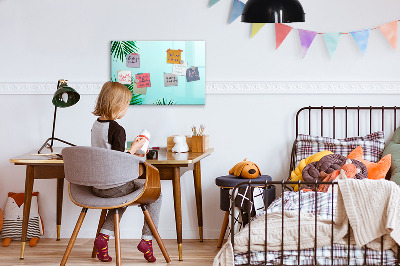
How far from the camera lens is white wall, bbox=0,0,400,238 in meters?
4.37

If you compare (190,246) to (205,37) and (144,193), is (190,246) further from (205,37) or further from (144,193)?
(205,37)

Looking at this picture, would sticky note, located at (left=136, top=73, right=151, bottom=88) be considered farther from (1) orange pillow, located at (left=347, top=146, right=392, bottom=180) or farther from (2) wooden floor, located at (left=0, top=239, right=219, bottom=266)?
(1) orange pillow, located at (left=347, top=146, right=392, bottom=180)

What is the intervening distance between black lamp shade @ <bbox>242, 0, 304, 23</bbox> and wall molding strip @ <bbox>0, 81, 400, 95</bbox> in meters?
1.24

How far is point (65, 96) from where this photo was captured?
4.23 m

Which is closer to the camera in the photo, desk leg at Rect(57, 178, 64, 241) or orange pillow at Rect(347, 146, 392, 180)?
orange pillow at Rect(347, 146, 392, 180)

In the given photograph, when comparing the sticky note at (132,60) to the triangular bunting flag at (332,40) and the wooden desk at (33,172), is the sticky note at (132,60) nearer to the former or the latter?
the wooden desk at (33,172)

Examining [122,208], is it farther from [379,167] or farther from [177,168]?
[379,167]

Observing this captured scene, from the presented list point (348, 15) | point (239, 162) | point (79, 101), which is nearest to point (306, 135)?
point (239, 162)

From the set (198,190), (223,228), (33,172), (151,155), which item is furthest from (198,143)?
(33,172)

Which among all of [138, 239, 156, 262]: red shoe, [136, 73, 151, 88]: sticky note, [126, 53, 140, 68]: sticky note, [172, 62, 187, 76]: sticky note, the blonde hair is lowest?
[138, 239, 156, 262]: red shoe

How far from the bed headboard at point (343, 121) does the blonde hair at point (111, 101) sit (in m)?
1.41

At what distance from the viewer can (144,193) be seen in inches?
137

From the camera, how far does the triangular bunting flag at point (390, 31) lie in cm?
430

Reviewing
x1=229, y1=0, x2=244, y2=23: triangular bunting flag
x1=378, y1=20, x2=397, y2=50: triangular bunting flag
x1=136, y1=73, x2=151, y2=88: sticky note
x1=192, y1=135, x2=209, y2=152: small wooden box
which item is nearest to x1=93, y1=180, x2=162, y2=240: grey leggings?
x1=192, y1=135, x2=209, y2=152: small wooden box
